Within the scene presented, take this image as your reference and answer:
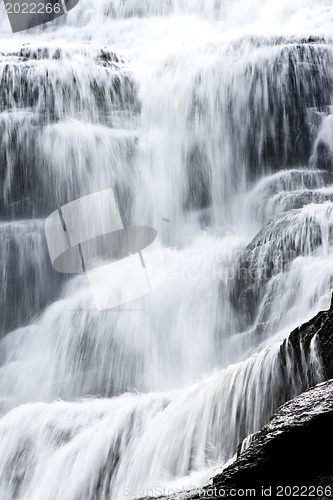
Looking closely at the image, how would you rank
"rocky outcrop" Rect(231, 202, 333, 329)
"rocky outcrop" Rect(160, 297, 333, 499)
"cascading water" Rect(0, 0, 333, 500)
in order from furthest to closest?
"rocky outcrop" Rect(231, 202, 333, 329)
"cascading water" Rect(0, 0, 333, 500)
"rocky outcrop" Rect(160, 297, 333, 499)

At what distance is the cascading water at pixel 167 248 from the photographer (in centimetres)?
521

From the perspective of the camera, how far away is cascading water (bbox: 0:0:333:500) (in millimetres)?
5215

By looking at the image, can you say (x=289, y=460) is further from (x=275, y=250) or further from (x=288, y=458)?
(x=275, y=250)

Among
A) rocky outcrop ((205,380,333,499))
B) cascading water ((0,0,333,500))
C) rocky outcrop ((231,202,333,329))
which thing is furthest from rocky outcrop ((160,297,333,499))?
rocky outcrop ((231,202,333,329))

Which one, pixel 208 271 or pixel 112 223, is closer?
pixel 208 271

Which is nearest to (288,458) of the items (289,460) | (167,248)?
(289,460)

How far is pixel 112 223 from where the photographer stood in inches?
472

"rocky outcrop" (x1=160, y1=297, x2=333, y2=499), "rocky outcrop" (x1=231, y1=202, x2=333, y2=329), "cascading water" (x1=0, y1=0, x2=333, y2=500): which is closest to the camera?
"rocky outcrop" (x1=160, y1=297, x2=333, y2=499)

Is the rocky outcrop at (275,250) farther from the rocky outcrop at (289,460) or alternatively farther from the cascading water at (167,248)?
the rocky outcrop at (289,460)

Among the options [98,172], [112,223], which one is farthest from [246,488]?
[98,172]

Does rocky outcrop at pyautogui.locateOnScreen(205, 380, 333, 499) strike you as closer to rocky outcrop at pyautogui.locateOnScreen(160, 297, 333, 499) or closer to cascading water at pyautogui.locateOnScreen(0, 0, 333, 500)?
rocky outcrop at pyautogui.locateOnScreen(160, 297, 333, 499)

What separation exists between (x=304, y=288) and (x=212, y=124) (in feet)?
21.0

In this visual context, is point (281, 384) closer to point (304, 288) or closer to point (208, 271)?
point (304, 288)

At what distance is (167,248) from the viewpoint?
11.5 m
